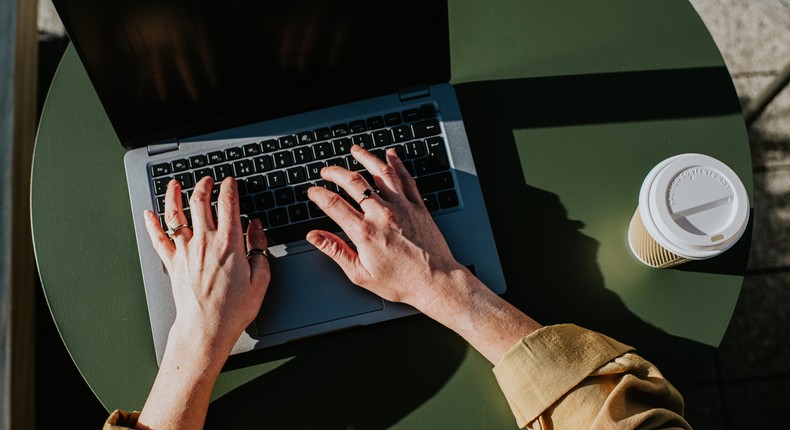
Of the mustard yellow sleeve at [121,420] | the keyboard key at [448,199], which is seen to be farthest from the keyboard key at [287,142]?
the mustard yellow sleeve at [121,420]

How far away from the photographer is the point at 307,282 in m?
0.88

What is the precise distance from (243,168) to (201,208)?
3.5 inches

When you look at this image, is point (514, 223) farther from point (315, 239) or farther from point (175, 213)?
point (175, 213)

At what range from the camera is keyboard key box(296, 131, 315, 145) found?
0.92 metres

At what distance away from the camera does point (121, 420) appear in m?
0.84

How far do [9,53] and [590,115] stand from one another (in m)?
1.39

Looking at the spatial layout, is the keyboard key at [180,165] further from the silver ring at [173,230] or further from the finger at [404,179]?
the finger at [404,179]

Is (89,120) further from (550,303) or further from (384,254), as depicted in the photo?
(550,303)

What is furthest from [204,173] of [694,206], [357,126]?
[694,206]

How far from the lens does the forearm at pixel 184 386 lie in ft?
2.72

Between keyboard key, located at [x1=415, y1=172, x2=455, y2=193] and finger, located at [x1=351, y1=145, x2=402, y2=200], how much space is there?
1.6 inches

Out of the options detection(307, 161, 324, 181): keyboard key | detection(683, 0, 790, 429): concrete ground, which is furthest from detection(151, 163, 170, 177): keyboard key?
detection(683, 0, 790, 429): concrete ground

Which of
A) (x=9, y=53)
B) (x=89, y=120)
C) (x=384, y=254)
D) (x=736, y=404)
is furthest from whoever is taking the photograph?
(x=9, y=53)

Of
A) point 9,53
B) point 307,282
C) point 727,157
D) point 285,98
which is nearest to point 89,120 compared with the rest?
point 285,98
